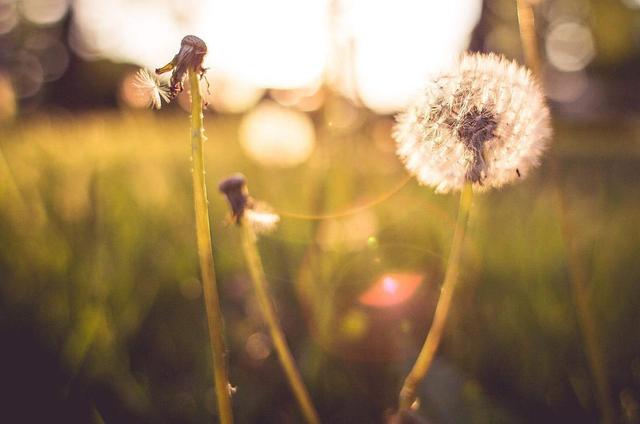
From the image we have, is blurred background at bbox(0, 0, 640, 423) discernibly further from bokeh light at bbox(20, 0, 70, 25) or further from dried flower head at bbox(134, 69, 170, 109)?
bokeh light at bbox(20, 0, 70, 25)

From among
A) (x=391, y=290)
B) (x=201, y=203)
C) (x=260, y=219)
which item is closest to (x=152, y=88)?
(x=201, y=203)

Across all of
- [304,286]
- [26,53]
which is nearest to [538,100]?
[304,286]

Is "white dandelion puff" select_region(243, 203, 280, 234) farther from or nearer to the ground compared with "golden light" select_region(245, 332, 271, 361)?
farther from the ground

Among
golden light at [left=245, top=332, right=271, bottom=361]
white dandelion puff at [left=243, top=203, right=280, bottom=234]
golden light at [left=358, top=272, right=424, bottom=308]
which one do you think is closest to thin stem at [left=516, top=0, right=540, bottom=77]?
white dandelion puff at [left=243, top=203, right=280, bottom=234]

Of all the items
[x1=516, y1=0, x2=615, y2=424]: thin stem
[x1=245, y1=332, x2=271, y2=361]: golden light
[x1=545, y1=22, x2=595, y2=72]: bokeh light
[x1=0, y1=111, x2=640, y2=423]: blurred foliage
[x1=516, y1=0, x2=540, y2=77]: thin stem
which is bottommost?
[x1=245, y1=332, x2=271, y2=361]: golden light

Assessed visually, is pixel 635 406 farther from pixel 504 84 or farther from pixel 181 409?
pixel 181 409

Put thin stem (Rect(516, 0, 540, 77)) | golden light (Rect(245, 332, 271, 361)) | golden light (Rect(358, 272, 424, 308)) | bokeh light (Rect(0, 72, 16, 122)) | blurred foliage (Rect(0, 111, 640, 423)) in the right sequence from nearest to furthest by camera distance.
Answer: thin stem (Rect(516, 0, 540, 77)) → blurred foliage (Rect(0, 111, 640, 423)) → golden light (Rect(245, 332, 271, 361)) → golden light (Rect(358, 272, 424, 308)) → bokeh light (Rect(0, 72, 16, 122))
